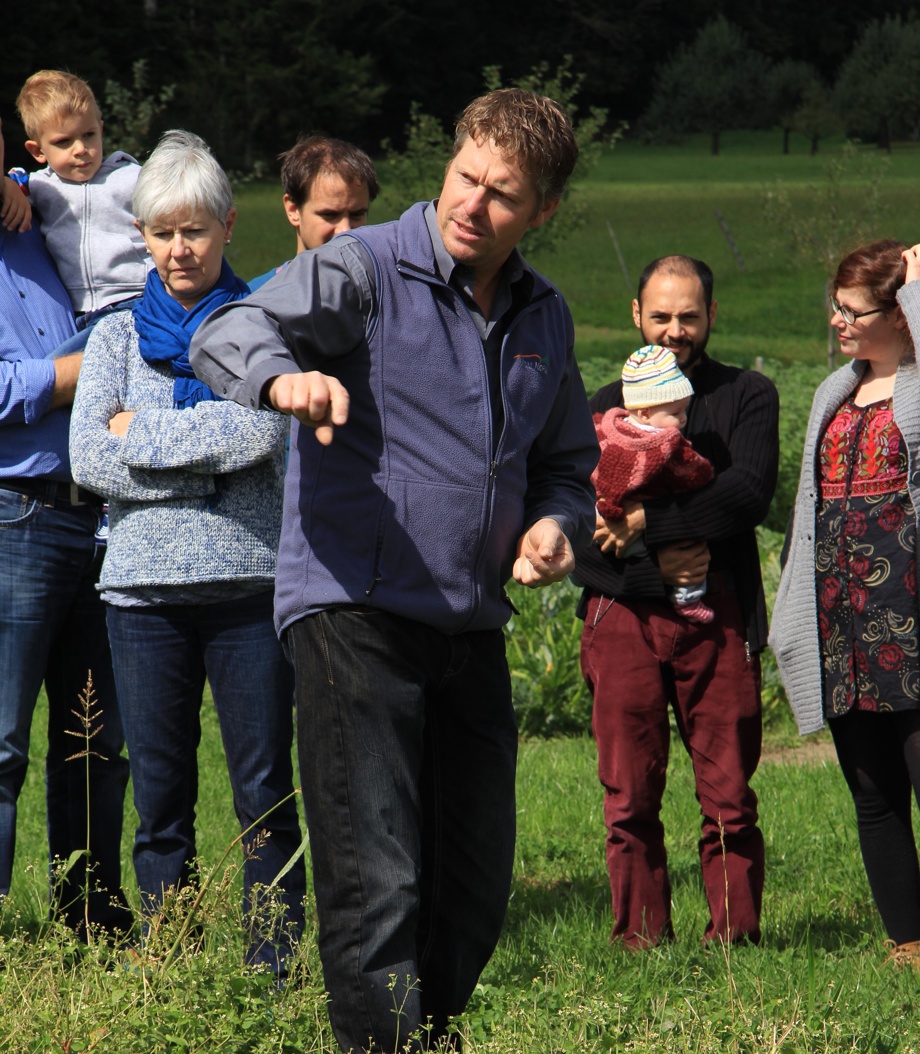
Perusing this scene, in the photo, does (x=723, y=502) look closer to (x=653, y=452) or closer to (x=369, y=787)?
(x=653, y=452)

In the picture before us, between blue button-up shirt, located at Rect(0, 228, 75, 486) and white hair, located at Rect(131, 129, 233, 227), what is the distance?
489 millimetres

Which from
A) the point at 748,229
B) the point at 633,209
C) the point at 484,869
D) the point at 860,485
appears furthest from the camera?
the point at 633,209

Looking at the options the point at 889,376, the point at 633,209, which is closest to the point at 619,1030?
the point at 889,376

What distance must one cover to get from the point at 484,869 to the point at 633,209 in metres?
44.6

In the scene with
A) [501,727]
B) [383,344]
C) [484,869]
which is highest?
[383,344]

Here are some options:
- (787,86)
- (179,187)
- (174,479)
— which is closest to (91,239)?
(179,187)

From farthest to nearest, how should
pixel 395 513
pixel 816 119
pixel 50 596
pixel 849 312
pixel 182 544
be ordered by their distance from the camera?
pixel 816 119
pixel 849 312
pixel 50 596
pixel 182 544
pixel 395 513

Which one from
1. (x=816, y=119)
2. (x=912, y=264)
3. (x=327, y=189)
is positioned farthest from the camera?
(x=816, y=119)

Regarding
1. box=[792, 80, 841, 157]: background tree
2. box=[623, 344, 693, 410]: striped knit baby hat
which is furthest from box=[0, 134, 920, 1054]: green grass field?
box=[792, 80, 841, 157]: background tree

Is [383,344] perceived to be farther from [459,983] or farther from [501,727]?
[459,983]

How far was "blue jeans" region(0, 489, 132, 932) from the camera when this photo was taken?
3781 millimetres

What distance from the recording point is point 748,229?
40812mm

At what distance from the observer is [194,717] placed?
12.1 feet

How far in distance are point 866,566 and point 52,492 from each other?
2.36 meters
